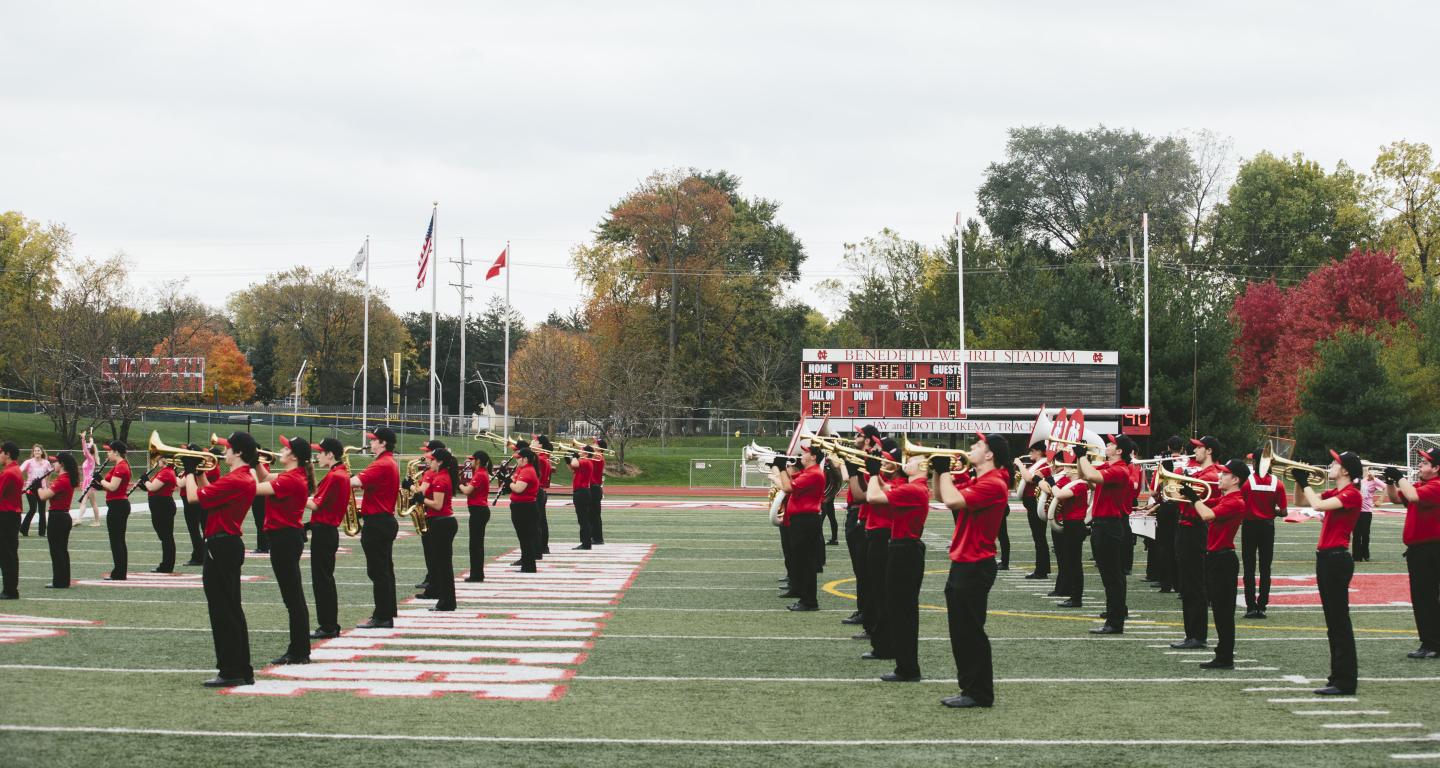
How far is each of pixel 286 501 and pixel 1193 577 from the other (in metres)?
7.55

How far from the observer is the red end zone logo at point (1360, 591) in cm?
1530

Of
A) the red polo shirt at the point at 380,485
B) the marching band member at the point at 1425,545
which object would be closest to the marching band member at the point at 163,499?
the red polo shirt at the point at 380,485

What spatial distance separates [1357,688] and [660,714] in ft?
→ 16.8

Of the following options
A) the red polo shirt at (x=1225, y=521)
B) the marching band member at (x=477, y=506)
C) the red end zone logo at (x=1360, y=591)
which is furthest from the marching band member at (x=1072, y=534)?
the marching band member at (x=477, y=506)

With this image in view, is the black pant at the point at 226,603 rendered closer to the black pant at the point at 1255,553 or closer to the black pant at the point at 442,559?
the black pant at the point at 442,559

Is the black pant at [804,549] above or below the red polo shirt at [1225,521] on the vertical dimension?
A: below

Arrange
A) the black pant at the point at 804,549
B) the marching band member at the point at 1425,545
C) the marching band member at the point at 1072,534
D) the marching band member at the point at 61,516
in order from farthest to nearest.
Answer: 1. the marching band member at the point at 61,516
2. the marching band member at the point at 1072,534
3. the black pant at the point at 804,549
4. the marching band member at the point at 1425,545

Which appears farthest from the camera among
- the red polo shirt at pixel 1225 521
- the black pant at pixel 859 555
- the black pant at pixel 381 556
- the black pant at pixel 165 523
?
the black pant at pixel 165 523

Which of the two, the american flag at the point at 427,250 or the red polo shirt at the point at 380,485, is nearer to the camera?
the red polo shirt at the point at 380,485

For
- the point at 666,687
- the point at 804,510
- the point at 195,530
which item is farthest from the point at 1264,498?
the point at 195,530

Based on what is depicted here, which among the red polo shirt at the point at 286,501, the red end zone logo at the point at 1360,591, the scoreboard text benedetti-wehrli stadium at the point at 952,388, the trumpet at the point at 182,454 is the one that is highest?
the scoreboard text benedetti-wehrli stadium at the point at 952,388

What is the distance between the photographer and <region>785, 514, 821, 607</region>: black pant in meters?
13.7

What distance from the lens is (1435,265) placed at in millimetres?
60438

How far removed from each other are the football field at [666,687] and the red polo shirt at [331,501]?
108 centimetres
